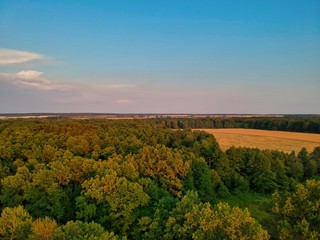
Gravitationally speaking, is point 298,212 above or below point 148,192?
above

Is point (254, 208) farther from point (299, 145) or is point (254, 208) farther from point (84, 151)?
point (299, 145)

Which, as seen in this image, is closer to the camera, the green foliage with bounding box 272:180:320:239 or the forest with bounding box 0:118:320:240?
the green foliage with bounding box 272:180:320:239

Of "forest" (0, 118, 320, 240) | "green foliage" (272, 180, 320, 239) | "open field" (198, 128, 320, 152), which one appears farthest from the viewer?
"open field" (198, 128, 320, 152)

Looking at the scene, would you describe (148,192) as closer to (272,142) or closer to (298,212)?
(298,212)

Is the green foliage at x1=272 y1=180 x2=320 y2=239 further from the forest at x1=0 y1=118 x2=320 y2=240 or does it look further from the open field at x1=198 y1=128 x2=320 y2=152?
the open field at x1=198 y1=128 x2=320 y2=152

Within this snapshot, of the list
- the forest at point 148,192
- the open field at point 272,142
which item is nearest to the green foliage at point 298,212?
the forest at point 148,192

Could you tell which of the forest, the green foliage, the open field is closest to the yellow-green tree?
the forest

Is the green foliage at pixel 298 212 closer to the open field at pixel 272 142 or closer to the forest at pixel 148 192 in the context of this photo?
the forest at pixel 148 192

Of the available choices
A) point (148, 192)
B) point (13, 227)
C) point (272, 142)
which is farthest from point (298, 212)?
point (272, 142)

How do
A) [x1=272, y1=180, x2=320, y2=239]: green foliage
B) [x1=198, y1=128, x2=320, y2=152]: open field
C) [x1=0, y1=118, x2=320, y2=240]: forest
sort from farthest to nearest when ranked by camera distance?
1. [x1=198, y1=128, x2=320, y2=152]: open field
2. [x1=0, y1=118, x2=320, y2=240]: forest
3. [x1=272, y1=180, x2=320, y2=239]: green foliage

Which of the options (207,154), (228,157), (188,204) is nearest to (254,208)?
(228,157)
